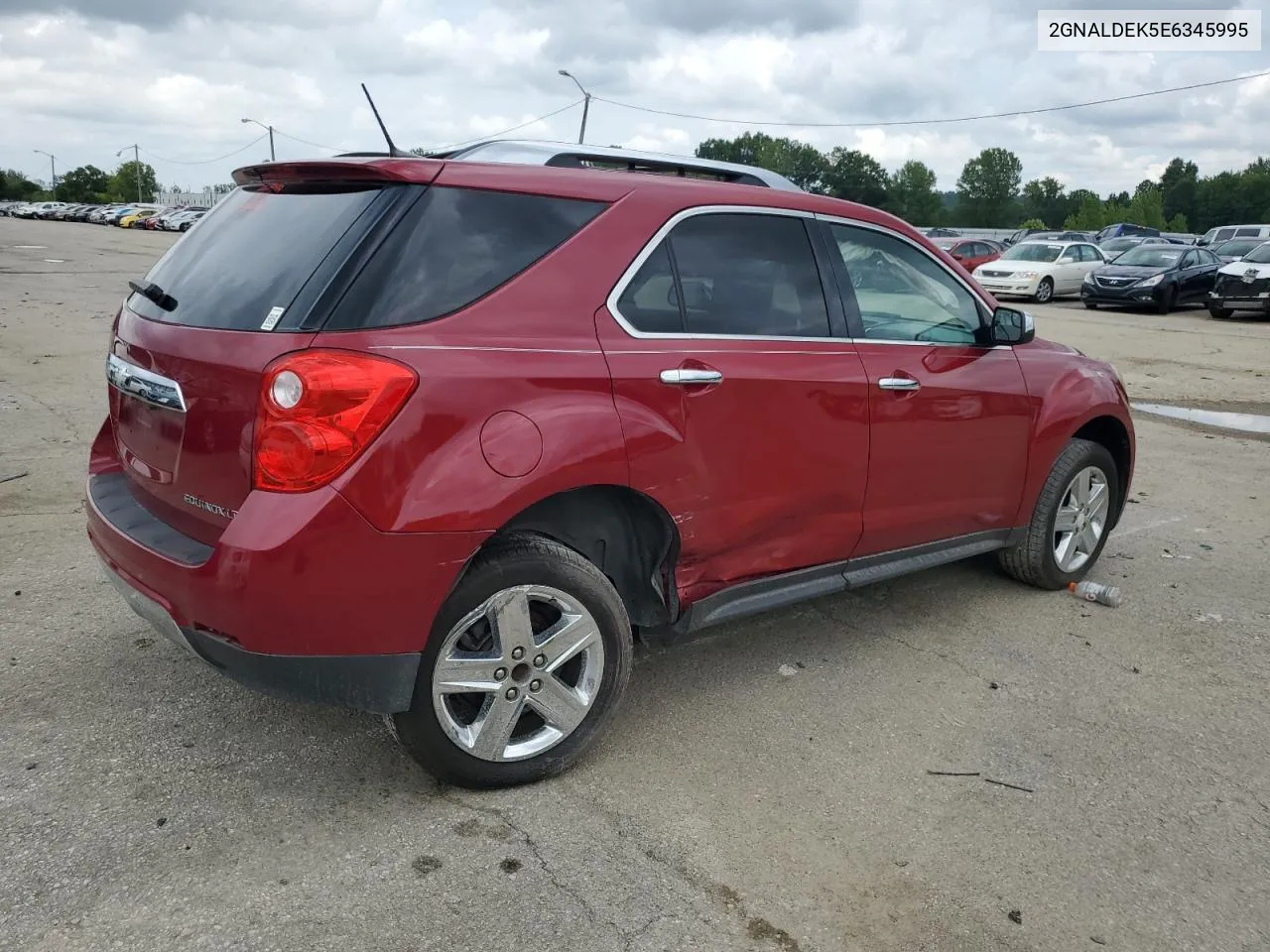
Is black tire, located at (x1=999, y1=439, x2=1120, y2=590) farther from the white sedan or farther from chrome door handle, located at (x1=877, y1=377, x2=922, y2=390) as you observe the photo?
the white sedan

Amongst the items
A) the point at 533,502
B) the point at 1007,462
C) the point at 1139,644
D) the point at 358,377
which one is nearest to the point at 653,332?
the point at 533,502

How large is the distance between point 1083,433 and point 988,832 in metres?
2.72

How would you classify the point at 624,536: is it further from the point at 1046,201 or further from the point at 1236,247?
the point at 1046,201

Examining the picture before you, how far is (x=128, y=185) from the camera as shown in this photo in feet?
404

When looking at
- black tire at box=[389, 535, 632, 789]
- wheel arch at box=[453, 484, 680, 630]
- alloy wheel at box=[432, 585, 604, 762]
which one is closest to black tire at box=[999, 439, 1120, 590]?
wheel arch at box=[453, 484, 680, 630]

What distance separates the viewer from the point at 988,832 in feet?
9.89

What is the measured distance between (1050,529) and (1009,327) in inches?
40.4

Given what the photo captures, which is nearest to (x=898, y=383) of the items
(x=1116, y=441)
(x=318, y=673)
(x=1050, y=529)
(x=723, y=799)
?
(x=1050, y=529)

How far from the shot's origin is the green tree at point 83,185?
12175 cm

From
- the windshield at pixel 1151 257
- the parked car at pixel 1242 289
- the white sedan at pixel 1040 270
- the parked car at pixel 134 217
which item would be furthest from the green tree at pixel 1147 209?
the parked car at pixel 1242 289

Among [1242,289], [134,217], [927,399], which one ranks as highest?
[927,399]

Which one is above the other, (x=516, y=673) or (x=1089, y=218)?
(x=1089, y=218)

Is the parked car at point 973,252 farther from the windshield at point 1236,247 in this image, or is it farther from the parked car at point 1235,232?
the parked car at point 1235,232

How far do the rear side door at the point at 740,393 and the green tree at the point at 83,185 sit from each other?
13615cm
